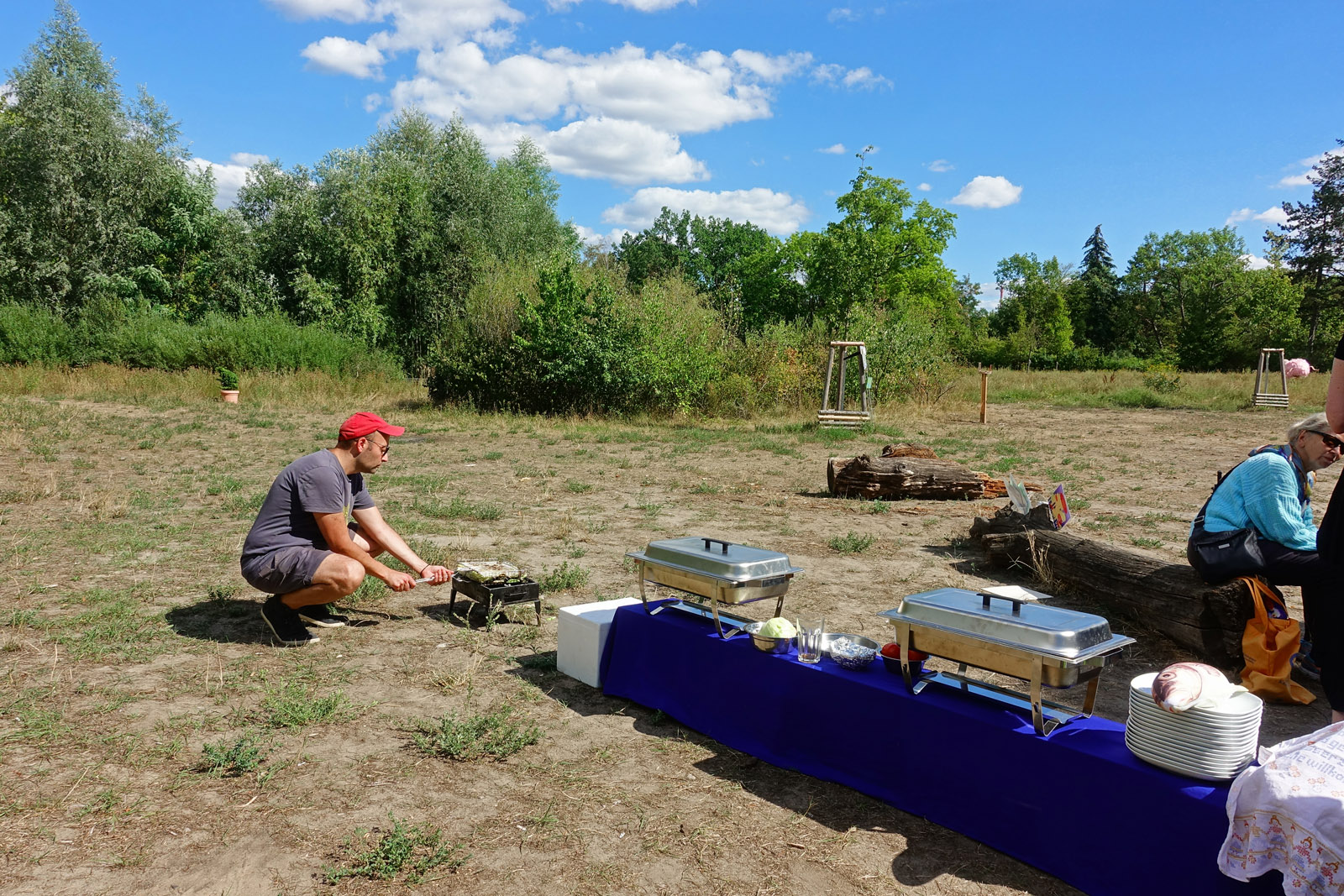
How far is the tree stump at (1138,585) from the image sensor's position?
5098 millimetres

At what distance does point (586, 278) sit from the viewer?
2262cm

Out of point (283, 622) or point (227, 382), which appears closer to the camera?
point (283, 622)

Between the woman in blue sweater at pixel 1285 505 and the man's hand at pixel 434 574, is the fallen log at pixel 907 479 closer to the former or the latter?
the woman in blue sweater at pixel 1285 505

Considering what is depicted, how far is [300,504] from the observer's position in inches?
207

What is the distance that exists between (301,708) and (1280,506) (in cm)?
556

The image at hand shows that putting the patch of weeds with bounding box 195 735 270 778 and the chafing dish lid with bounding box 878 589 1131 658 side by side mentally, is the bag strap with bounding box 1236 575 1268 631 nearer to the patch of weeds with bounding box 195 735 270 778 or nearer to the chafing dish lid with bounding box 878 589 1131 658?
the chafing dish lid with bounding box 878 589 1131 658

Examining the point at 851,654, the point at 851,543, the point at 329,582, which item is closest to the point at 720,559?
the point at 851,654

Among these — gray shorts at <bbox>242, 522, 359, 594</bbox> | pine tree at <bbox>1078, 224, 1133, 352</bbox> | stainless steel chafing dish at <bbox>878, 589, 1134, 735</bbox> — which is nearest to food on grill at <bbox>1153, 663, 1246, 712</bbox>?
stainless steel chafing dish at <bbox>878, 589, 1134, 735</bbox>

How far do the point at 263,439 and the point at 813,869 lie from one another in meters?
15.5

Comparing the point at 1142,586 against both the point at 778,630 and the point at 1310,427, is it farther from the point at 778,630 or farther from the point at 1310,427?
the point at 778,630

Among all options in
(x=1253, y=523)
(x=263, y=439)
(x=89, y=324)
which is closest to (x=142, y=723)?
(x=1253, y=523)

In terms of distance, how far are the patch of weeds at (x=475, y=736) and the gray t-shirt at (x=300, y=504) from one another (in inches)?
64.7

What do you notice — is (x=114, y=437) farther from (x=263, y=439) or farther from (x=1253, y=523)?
(x=1253, y=523)

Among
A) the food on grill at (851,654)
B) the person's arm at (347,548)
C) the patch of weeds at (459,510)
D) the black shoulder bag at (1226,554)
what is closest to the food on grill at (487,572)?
the person's arm at (347,548)
